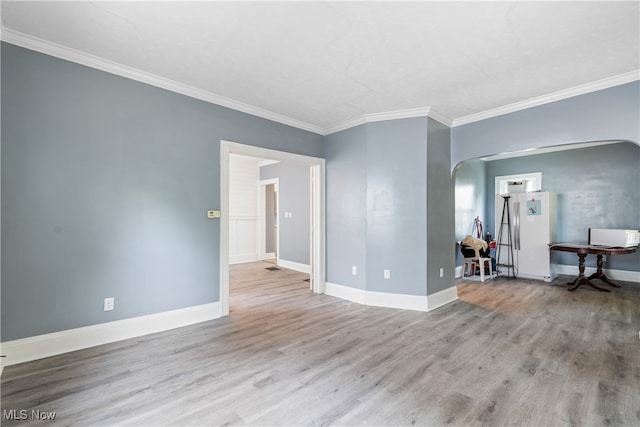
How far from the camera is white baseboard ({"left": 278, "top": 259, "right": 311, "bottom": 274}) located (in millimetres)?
6285

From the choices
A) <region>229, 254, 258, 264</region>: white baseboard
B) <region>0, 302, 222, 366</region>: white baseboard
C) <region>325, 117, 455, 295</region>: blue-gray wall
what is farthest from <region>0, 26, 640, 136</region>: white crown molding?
<region>229, 254, 258, 264</region>: white baseboard

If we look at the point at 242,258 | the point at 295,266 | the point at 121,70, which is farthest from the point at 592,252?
the point at 242,258

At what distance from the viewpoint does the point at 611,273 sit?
18.1ft

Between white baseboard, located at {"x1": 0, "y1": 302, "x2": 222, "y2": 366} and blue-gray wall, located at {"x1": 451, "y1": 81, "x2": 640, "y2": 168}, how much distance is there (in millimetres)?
4147

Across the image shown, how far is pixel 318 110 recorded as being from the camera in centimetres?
385

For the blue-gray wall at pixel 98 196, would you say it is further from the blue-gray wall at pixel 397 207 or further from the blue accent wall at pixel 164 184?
the blue-gray wall at pixel 397 207

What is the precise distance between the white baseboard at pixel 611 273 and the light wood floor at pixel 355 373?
2.37 metres

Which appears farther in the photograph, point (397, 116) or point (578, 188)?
point (578, 188)

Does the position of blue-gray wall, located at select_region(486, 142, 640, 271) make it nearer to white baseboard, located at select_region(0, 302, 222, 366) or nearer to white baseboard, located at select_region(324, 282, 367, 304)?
white baseboard, located at select_region(324, 282, 367, 304)

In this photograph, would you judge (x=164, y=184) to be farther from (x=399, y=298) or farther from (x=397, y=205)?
(x=399, y=298)

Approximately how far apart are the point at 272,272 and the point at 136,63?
180 inches

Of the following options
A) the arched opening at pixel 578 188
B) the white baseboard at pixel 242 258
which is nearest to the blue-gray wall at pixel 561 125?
the arched opening at pixel 578 188

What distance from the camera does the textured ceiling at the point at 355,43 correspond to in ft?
6.46

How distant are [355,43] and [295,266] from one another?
5.06 meters
